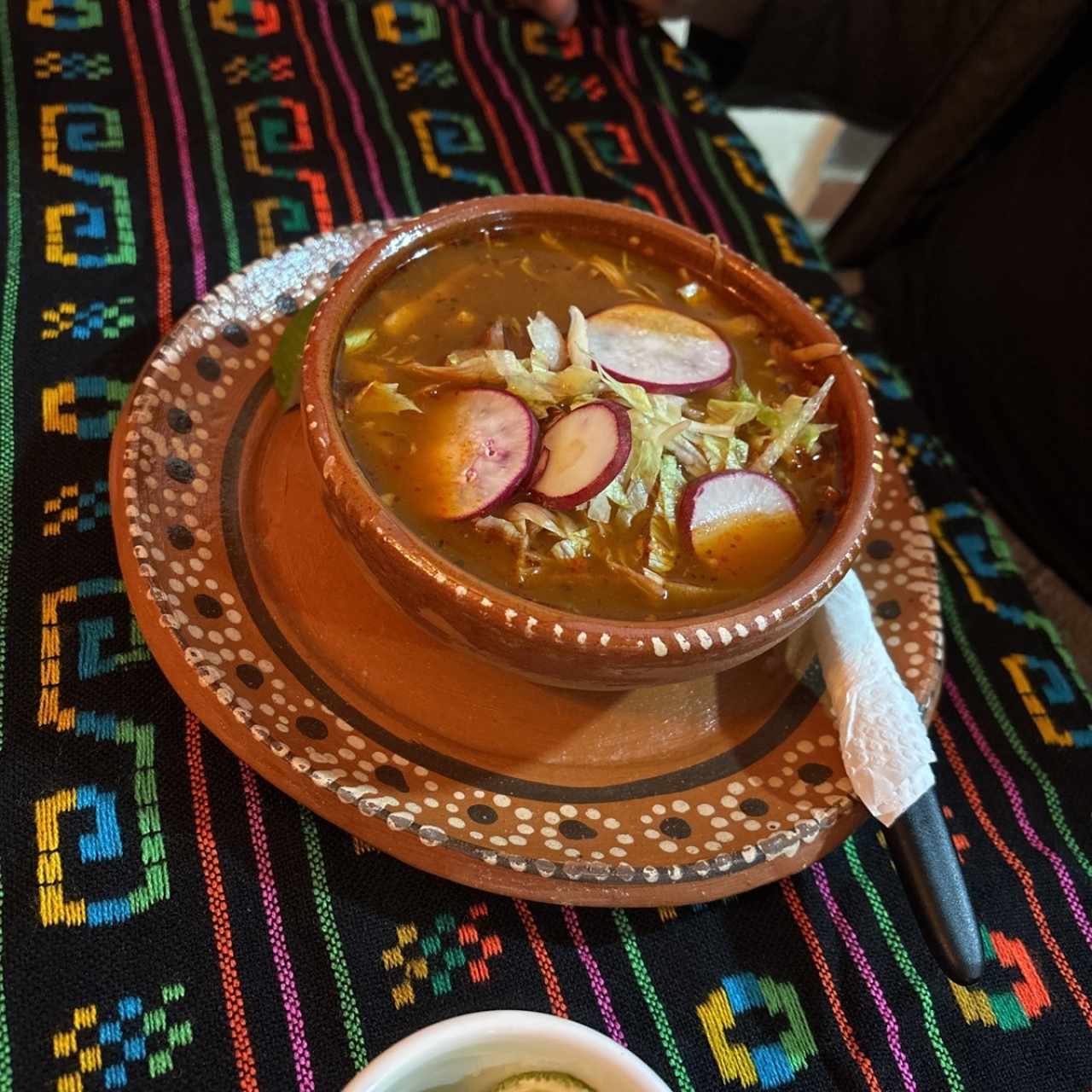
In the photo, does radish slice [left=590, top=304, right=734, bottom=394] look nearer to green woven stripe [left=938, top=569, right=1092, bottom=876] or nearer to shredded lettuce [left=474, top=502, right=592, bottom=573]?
shredded lettuce [left=474, top=502, right=592, bottom=573]

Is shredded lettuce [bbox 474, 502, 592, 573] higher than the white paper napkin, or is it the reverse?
shredded lettuce [bbox 474, 502, 592, 573]

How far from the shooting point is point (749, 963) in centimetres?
109

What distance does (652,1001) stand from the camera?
1041 millimetres

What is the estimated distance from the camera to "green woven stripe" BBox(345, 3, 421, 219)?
6.01 ft

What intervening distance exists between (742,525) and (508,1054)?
632 millimetres

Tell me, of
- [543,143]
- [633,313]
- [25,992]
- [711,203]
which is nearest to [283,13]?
[543,143]

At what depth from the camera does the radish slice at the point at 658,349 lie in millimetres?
1281

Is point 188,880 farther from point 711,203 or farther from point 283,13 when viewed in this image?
point 283,13

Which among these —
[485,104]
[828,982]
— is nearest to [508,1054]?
[828,982]

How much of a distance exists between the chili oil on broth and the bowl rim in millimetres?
27

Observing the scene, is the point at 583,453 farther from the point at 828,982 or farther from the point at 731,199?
the point at 731,199

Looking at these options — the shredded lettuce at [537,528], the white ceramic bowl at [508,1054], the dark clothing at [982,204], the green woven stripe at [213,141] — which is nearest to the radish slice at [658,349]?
the shredded lettuce at [537,528]

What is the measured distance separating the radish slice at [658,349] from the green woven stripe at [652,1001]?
65cm

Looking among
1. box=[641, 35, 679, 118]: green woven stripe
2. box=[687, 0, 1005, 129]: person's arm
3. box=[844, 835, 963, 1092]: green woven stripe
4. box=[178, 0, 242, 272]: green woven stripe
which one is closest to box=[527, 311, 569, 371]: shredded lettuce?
box=[178, 0, 242, 272]: green woven stripe
